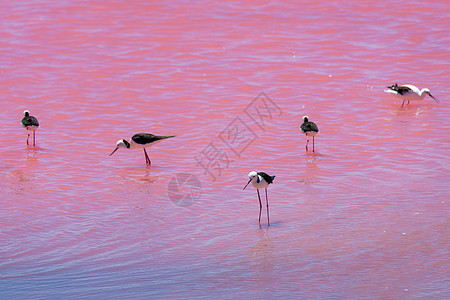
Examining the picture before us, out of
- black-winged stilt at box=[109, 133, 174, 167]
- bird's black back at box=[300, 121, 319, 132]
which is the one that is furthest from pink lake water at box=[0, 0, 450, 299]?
bird's black back at box=[300, 121, 319, 132]

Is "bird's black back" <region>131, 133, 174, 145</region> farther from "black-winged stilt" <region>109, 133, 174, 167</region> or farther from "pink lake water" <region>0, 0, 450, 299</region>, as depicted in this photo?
"pink lake water" <region>0, 0, 450, 299</region>

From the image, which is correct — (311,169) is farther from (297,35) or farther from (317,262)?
(297,35)

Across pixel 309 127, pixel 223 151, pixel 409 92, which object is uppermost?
pixel 409 92

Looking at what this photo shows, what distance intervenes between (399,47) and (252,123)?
6.93m

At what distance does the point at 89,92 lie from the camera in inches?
749

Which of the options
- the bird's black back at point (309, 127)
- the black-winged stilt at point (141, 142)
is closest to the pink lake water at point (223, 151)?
the black-winged stilt at point (141, 142)

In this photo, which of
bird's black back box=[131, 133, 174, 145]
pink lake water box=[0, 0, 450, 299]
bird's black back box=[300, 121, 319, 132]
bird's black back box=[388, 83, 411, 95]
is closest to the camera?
pink lake water box=[0, 0, 450, 299]

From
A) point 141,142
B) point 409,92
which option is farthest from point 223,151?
point 409,92

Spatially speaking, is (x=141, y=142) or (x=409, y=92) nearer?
(x=141, y=142)

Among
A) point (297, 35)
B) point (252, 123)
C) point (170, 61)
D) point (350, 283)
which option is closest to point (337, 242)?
point (350, 283)

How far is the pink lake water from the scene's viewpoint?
8773 millimetres

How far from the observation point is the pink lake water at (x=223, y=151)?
8.77 metres

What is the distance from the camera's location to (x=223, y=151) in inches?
592

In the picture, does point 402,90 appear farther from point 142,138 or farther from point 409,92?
point 142,138
